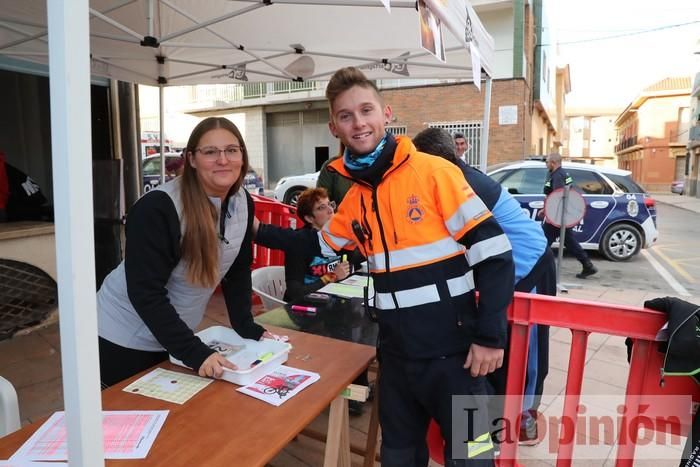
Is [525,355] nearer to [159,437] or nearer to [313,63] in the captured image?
[159,437]

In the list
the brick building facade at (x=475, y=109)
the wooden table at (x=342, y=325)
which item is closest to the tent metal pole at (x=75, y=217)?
the wooden table at (x=342, y=325)

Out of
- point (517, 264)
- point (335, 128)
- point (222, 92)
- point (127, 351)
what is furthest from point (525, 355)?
point (222, 92)

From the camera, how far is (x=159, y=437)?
4.33ft

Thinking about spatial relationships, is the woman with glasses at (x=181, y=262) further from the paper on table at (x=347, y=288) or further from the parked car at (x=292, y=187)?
the parked car at (x=292, y=187)

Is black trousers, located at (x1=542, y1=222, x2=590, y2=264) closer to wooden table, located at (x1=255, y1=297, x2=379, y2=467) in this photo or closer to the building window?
wooden table, located at (x1=255, y1=297, x2=379, y2=467)

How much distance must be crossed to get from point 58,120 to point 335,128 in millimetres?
1021

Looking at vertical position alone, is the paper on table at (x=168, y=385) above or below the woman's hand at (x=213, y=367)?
below

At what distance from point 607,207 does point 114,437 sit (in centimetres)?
827

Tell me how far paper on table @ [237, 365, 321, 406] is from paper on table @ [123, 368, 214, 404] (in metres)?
0.16

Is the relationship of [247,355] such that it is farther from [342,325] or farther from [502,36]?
[502,36]

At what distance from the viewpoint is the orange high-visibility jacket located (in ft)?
4.99

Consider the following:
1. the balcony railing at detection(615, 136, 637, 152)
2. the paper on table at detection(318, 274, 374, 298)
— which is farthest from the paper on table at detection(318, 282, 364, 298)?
the balcony railing at detection(615, 136, 637, 152)

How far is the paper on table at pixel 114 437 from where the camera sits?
48.8 inches

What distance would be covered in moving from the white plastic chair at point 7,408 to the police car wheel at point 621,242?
852 centimetres
